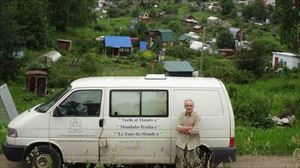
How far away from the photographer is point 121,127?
8.96 m

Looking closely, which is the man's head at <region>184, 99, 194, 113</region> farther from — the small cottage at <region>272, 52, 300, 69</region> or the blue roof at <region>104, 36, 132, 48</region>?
the blue roof at <region>104, 36, 132, 48</region>

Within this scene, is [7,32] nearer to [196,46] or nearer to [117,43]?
[117,43]

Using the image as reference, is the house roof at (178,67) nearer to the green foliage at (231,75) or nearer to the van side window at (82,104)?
the green foliage at (231,75)

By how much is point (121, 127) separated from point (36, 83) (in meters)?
18.3

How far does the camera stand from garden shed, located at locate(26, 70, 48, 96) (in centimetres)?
2627

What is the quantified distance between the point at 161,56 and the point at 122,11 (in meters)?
49.3

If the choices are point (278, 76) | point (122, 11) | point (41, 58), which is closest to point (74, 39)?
point (41, 58)

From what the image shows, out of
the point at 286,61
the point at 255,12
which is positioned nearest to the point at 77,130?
the point at 286,61

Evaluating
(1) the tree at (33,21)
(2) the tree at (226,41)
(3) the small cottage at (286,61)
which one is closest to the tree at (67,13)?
(1) the tree at (33,21)

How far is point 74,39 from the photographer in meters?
53.5

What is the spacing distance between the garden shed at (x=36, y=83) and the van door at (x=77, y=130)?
17604 millimetres

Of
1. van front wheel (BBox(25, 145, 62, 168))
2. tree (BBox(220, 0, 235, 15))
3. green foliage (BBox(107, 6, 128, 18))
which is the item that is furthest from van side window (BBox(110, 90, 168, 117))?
green foliage (BBox(107, 6, 128, 18))

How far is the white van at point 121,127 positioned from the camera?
353 inches

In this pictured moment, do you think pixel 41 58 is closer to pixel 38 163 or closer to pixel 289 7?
pixel 289 7
